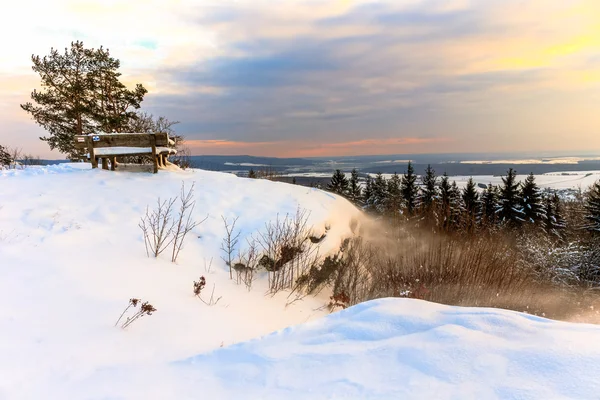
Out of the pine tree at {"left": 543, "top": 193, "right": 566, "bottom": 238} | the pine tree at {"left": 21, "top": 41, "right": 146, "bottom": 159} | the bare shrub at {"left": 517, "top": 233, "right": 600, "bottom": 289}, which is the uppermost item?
the pine tree at {"left": 21, "top": 41, "right": 146, "bottom": 159}

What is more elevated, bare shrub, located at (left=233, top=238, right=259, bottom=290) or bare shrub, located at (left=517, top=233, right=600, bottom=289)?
bare shrub, located at (left=233, top=238, right=259, bottom=290)

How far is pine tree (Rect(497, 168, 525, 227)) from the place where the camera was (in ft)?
104

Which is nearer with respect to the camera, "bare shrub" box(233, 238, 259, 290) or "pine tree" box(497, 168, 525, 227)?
"bare shrub" box(233, 238, 259, 290)

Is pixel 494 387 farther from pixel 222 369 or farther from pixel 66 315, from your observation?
pixel 66 315

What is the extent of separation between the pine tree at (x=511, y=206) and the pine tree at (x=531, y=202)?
1.57 ft

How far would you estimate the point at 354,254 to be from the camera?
1041 centimetres

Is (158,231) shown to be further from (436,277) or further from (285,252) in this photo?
(436,277)

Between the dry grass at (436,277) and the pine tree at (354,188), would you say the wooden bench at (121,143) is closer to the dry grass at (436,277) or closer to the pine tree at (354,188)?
the dry grass at (436,277)

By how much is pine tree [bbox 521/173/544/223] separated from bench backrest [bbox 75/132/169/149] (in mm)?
32935

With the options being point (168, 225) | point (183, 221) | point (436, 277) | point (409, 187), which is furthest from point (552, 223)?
point (168, 225)

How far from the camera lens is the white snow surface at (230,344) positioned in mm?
2545

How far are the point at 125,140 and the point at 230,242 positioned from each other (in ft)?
18.8

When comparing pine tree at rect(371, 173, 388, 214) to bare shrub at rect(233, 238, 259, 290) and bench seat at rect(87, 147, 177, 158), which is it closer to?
bench seat at rect(87, 147, 177, 158)

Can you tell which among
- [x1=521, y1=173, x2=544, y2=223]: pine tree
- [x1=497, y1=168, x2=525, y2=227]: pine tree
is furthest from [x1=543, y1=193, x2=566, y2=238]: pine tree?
[x1=497, y1=168, x2=525, y2=227]: pine tree
